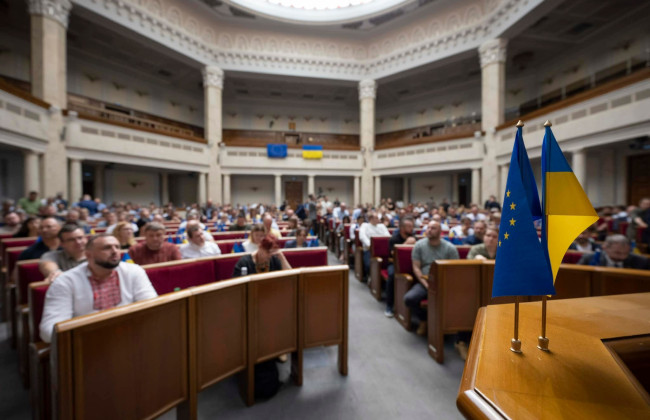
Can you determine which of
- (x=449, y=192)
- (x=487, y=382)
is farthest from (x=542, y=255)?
(x=449, y=192)

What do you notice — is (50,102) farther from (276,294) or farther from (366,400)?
(366,400)

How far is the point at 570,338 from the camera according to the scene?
1105mm

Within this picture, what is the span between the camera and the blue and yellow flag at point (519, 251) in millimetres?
1107

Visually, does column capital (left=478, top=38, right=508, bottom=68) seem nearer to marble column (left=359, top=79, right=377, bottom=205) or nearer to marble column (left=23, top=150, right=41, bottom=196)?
marble column (left=359, top=79, right=377, bottom=205)

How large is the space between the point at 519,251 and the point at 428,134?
19.0 metres

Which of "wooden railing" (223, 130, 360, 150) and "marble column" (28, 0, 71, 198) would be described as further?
"wooden railing" (223, 130, 360, 150)

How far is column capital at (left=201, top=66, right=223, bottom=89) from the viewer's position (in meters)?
15.4

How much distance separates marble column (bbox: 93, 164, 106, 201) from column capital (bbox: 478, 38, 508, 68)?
61.9 feet

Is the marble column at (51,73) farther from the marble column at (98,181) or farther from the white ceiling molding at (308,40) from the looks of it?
the marble column at (98,181)

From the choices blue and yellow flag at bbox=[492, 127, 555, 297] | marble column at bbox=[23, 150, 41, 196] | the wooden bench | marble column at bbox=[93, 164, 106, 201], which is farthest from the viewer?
marble column at bbox=[93, 164, 106, 201]

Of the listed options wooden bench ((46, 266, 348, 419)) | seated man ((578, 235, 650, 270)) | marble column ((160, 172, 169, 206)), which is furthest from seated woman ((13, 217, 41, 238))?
marble column ((160, 172, 169, 206))

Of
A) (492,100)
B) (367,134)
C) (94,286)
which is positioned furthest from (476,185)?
(94,286)

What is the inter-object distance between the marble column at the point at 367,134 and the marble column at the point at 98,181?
13.7 meters

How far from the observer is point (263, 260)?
2.91 metres
